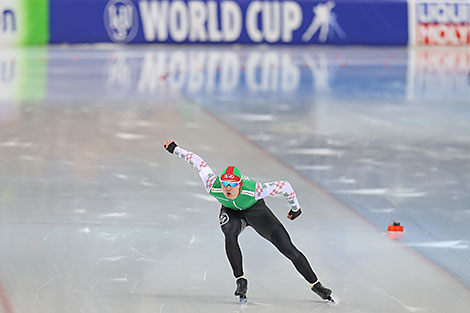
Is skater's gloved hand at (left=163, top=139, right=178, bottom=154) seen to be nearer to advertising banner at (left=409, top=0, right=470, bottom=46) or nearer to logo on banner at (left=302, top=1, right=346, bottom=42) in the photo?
logo on banner at (left=302, top=1, right=346, bottom=42)

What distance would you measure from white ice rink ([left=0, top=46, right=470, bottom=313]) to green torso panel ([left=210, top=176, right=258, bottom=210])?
0.57m

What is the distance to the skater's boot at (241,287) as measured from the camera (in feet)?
16.9

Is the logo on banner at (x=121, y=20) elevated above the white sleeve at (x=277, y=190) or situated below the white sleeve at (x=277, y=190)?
above

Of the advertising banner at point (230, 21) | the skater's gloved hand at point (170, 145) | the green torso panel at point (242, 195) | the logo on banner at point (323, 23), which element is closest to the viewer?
the green torso panel at point (242, 195)

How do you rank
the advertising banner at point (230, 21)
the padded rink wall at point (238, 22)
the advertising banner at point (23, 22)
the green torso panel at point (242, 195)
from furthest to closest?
the advertising banner at point (230, 21), the padded rink wall at point (238, 22), the advertising banner at point (23, 22), the green torso panel at point (242, 195)

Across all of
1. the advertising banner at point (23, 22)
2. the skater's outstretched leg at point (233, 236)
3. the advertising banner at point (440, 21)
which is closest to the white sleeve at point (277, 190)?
the skater's outstretched leg at point (233, 236)

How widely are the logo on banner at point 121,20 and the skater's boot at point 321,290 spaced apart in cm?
1957

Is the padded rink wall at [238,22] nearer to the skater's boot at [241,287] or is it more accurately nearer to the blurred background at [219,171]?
the blurred background at [219,171]

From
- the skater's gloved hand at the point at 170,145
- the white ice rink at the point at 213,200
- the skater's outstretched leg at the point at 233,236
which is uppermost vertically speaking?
the skater's gloved hand at the point at 170,145

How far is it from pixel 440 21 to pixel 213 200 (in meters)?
18.9

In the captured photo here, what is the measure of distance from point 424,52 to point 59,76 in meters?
10.9

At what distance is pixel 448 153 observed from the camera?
33.1 feet

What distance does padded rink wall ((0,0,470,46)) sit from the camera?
23.5 meters

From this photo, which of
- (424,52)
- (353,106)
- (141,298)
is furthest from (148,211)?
(424,52)
